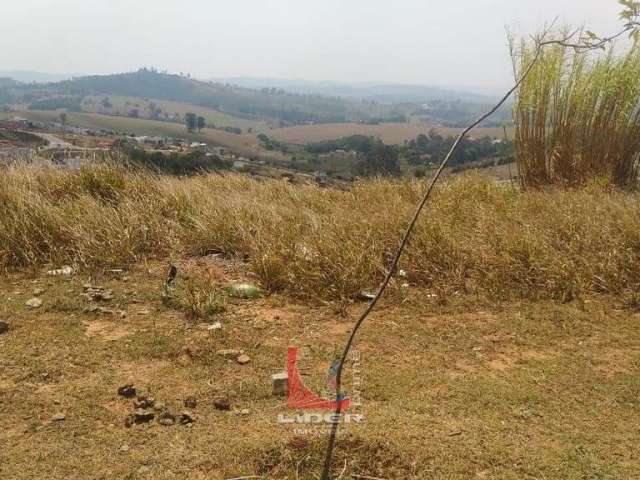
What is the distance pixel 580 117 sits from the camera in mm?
6277

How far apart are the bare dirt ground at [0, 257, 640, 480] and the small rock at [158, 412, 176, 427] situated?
0.08 ft

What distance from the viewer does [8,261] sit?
3.73m

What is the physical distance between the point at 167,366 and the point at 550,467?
1710mm

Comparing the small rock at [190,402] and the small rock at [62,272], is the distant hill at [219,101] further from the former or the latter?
the small rock at [190,402]

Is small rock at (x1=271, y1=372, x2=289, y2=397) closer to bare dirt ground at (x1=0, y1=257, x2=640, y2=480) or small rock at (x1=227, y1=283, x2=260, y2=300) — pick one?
bare dirt ground at (x1=0, y1=257, x2=640, y2=480)

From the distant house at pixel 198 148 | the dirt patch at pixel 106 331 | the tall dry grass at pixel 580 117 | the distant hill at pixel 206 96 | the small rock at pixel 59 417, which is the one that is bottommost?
the small rock at pixel 59 417

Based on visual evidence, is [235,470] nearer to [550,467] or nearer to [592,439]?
[550,467]

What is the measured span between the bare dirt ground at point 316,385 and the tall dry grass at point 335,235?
25 centimetres

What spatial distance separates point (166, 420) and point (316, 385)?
0.67 m

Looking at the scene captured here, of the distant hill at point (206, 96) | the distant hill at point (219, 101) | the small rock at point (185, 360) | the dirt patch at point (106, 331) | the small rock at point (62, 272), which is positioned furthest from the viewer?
the distant hill at point (206, 96)

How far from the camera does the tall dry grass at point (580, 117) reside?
6.09 meters

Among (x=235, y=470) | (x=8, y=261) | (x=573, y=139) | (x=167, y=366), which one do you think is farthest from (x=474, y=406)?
(x=573, y=139)

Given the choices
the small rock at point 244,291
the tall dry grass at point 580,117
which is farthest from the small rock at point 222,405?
the tall dry grass at point 580,117

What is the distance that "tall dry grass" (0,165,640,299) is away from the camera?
11.3 feet
